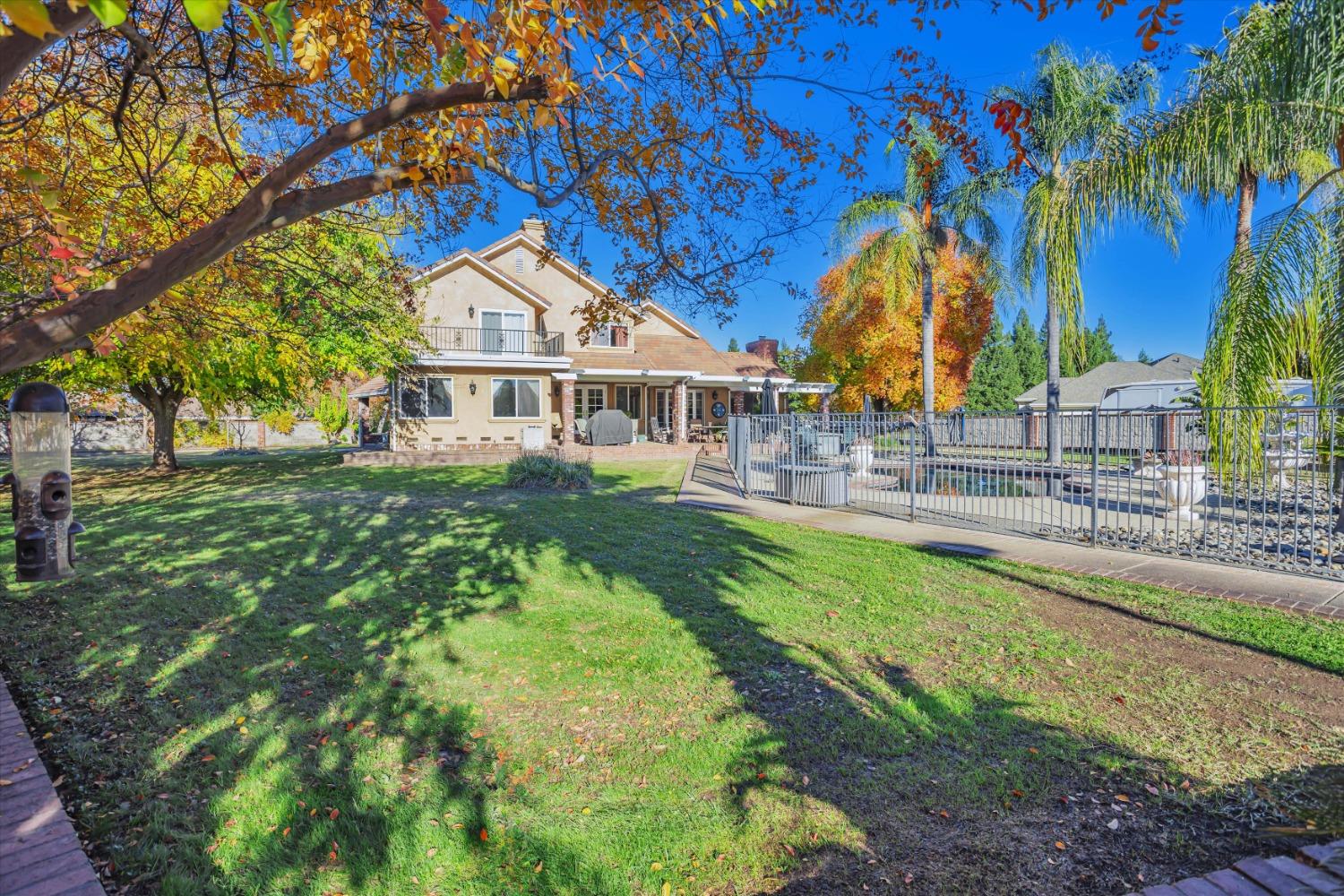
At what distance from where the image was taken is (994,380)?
50.2 metres

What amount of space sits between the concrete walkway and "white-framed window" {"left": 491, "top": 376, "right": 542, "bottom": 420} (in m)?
14.5

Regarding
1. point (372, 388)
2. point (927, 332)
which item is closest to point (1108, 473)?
point (927, 332)

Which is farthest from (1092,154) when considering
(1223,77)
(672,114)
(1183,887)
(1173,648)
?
(1183,887)

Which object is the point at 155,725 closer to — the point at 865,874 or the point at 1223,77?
the point at 865,874

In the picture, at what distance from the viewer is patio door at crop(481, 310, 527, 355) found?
85.9 ft

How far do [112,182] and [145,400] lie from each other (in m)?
15.3

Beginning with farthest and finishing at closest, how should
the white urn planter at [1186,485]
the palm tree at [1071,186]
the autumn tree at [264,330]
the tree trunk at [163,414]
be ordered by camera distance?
the tree trunk at [163,414]
the white urn planter at [1186,485]
the palm tree at [1071,186]
the autumn tree at [264,330]

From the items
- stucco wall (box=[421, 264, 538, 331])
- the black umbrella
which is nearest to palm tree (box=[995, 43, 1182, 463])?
the black umbrella

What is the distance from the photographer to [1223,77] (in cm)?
614

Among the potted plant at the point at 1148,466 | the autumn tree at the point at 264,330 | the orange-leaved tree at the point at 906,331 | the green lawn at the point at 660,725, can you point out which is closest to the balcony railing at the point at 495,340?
the autumn tree at the point at 264,330

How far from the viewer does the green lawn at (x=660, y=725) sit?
2740mm

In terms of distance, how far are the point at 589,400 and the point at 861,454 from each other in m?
16.6

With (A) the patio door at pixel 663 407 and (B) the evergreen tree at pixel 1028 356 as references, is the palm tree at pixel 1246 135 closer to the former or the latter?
(A) the patio door at pixel 663 407

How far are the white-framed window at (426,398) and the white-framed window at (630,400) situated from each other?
7828 mm
